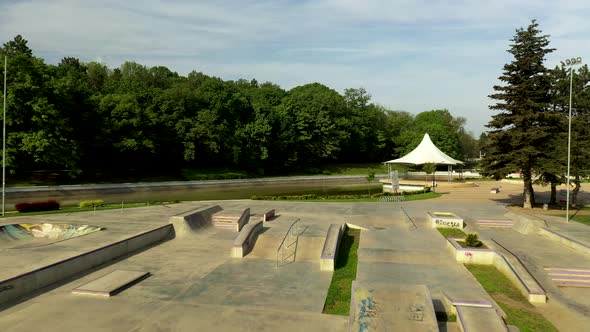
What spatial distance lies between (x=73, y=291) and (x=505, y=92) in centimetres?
3198

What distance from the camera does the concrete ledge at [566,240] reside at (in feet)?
59.2

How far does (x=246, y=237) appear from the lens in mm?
18734

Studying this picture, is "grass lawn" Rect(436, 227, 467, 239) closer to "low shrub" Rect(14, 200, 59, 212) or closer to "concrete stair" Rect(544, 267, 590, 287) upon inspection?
"concrete stair" Rect(544, 267, 590, 287)

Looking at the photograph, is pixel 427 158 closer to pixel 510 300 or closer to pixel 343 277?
pixel 343 277

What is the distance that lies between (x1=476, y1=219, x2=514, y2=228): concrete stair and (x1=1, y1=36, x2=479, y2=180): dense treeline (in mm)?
42147

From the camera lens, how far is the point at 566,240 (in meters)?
19.5

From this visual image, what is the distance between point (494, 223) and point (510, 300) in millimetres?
13537

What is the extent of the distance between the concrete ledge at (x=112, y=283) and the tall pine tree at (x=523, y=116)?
26857mm

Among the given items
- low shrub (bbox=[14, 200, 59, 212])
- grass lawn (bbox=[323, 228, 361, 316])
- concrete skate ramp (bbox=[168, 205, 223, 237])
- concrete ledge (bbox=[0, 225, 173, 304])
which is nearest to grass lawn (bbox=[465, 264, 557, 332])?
grass lawn (bbox=[323, 228, 361, 316])

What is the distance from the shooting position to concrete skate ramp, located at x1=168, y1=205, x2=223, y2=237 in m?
22.1

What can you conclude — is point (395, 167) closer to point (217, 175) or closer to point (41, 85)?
point (217, 175)

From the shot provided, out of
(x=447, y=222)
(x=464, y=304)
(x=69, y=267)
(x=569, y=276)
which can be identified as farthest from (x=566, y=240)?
(x=69, y=267)

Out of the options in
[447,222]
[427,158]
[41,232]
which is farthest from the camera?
[427,158]

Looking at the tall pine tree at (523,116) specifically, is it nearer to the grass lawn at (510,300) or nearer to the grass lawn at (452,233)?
the grass lawn at (452,233)
